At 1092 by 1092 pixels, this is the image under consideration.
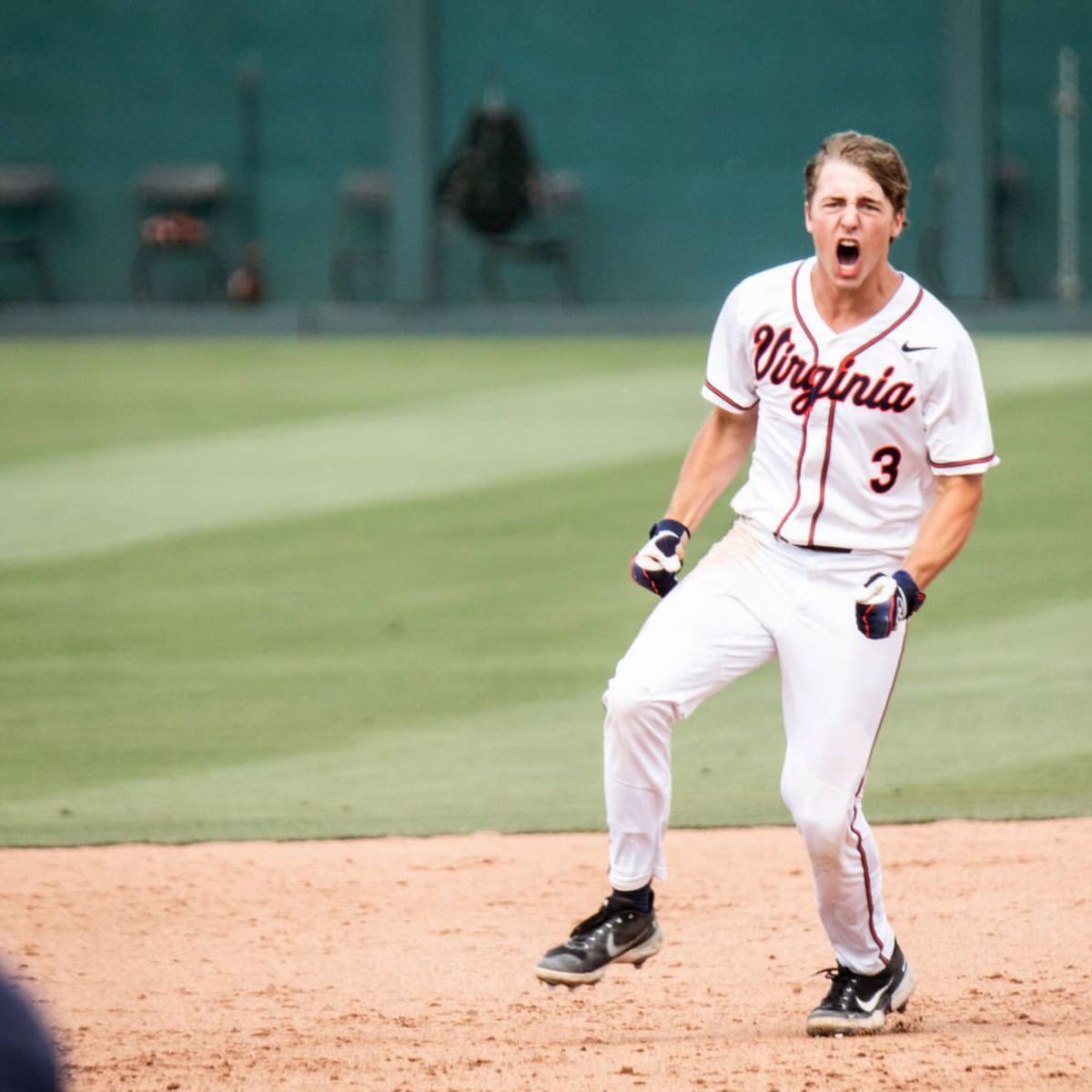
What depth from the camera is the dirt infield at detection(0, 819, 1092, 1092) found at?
4352 mm

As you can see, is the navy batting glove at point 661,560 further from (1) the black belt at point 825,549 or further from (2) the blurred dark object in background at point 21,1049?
(2) the blurred dark object in background at point 21,1049

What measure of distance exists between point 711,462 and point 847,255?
24.8 inches

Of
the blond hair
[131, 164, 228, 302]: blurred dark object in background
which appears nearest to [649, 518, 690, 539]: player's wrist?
the blond hair

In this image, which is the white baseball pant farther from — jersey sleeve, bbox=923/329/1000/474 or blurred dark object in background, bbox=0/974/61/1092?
blurred dark object in background, bbox=0/974/61/1092

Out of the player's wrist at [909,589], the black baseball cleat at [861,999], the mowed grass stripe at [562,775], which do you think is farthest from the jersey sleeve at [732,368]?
Answer: the mowed grass stripe at [562,775]

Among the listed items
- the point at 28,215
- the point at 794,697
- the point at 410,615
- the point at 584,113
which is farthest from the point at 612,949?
Answer: the point at 28,215

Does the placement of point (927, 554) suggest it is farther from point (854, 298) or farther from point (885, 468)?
point (854, 298)

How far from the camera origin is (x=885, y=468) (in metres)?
4.46

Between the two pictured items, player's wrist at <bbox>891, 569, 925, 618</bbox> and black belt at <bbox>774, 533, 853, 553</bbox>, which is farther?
black belt at <bbox>774, 533, 853, 553</bbox>

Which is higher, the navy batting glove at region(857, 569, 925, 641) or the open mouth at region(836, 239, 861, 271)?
the open mouth at region(836, 239, 861, 271)

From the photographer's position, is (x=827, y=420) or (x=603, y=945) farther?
(x=603, y=945)

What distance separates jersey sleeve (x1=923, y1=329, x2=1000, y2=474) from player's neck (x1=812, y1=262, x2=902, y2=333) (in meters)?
0.20

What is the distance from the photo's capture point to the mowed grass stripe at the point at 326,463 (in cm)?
1176

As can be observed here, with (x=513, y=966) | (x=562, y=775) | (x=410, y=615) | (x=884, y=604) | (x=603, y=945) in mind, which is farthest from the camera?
(x=410, y=615)
